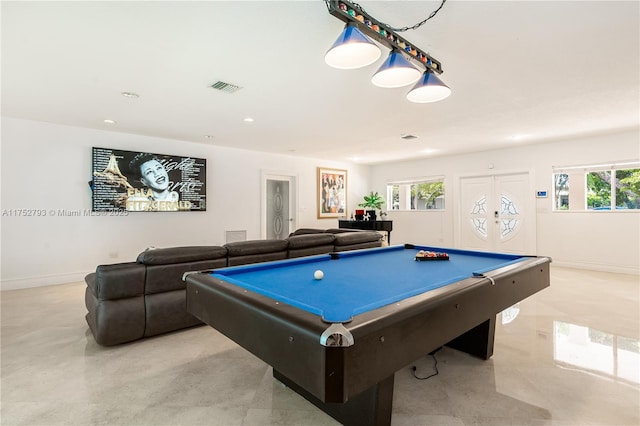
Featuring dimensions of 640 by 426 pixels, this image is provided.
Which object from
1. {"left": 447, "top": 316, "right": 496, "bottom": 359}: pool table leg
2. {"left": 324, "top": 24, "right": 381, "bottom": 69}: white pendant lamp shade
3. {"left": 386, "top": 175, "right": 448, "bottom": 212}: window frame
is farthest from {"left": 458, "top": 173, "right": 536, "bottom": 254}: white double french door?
{"left": 324, "top": 24, "right": 381, "bottom": 69}: white pendant lamp shade

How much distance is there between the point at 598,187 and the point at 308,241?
5.59m

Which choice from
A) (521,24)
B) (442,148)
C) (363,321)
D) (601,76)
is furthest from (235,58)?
(442,148)

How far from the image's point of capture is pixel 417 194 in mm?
8422

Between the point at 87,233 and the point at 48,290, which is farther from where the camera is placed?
the point at 87,233

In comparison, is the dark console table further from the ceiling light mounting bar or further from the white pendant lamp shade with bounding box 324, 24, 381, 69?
the white pendant lamp shade with bounding box 324, 24, 381, 69

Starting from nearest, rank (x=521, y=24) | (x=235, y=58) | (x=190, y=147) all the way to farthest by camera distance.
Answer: (x=521, y=24), (x=235, y=58), (x=190, y=147)

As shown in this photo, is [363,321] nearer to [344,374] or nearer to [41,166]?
[344,374]

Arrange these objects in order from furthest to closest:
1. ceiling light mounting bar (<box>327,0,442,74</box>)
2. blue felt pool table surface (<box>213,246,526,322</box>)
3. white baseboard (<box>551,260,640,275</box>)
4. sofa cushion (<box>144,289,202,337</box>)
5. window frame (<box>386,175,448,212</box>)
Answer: window frame (<box>386,175,448,212</box>)
white baseboard (<box>551,260,640,275</box>)
sofa cushion (<box>144,289,202,337</box>)
ceiling light mounting bar (<box>327,0,442,74</box>)
blue felt pool table surface (<box>213,246,526,322</box>)

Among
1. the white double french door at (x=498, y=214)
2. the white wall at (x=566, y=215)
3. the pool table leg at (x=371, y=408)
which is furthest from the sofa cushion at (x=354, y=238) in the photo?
the white wall at (x=566, y=215)

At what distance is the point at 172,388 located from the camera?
1.92 meters

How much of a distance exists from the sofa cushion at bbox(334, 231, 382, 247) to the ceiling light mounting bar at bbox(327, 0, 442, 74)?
7.81ft

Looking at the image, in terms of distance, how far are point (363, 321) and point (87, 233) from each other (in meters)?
5.43

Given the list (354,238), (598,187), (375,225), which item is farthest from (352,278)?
(598,187)

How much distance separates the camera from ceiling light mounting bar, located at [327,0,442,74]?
1609 millimetres
